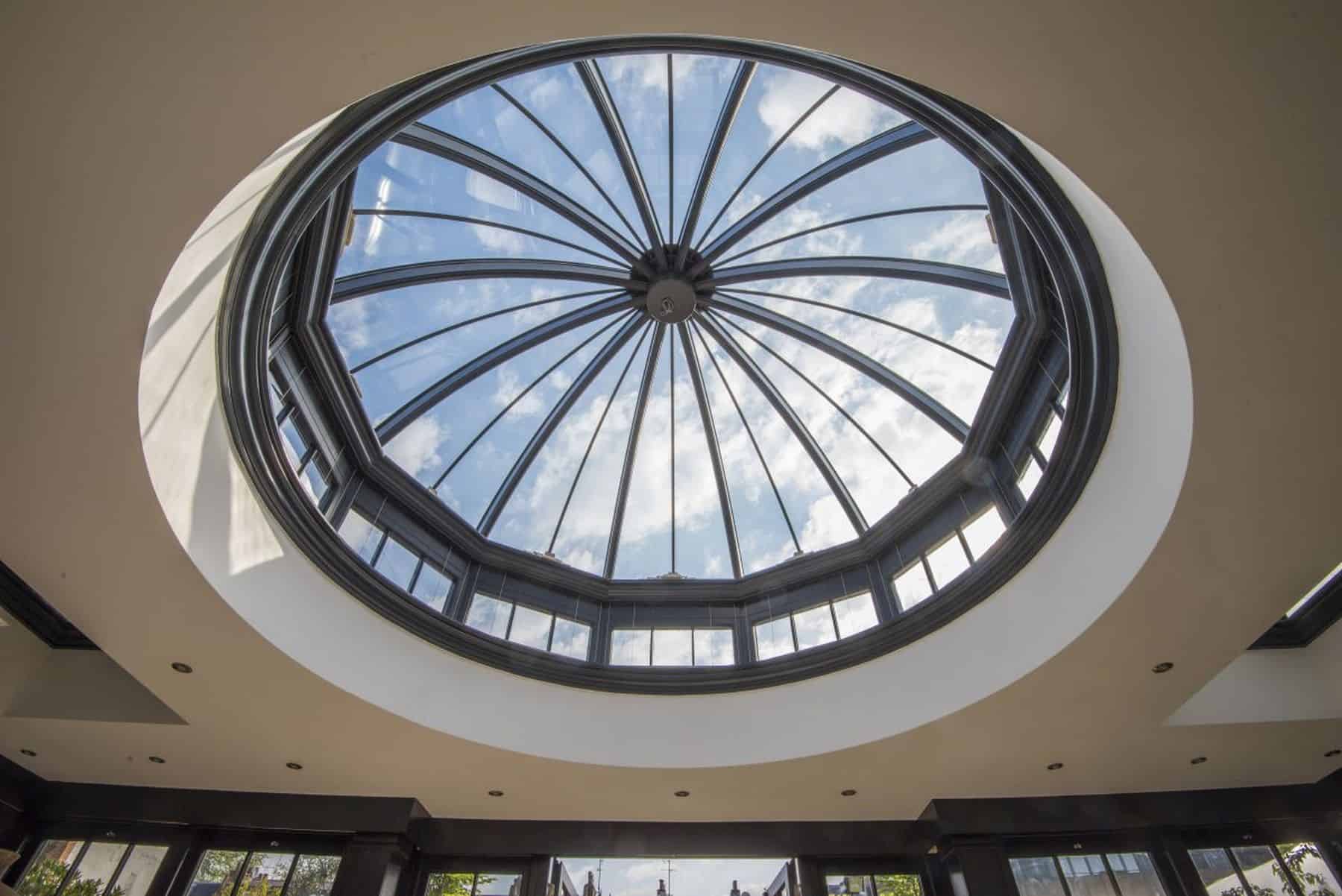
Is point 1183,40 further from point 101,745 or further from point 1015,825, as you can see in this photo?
point 101,745

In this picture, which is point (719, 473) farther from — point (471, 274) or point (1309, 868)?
point (1309, 868)

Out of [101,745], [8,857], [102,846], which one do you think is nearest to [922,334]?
[8,857]

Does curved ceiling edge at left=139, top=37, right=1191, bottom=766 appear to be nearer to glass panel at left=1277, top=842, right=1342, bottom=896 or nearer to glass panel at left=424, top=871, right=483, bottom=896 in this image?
glass panel at left=424, top=871, right=483, bottom=896

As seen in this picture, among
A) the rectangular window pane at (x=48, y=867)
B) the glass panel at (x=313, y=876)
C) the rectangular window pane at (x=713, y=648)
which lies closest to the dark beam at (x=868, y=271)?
the rectangular window pane at (x=713, y=648)

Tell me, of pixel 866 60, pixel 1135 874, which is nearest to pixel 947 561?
pixel 1135 874

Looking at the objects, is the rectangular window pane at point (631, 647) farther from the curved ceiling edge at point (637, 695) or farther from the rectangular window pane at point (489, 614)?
the rectangular window pane at point (489, 614)

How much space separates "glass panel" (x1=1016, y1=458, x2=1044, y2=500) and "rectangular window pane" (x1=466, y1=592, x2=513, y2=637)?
24.1 ft

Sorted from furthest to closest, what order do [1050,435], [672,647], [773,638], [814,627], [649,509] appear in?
[649,509] → [672,647] → [773,638] → [814,627] → [1050,435]

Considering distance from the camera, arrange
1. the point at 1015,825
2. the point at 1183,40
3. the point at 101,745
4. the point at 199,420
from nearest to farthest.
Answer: the point at 1183,40, the point at 199,420, the point at 101,745, the point at 1015,825

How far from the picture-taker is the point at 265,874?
9.89 m

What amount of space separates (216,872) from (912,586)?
10.5 m

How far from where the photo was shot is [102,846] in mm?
9977

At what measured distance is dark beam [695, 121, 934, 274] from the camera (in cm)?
816

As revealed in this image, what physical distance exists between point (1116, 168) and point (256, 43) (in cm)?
528
